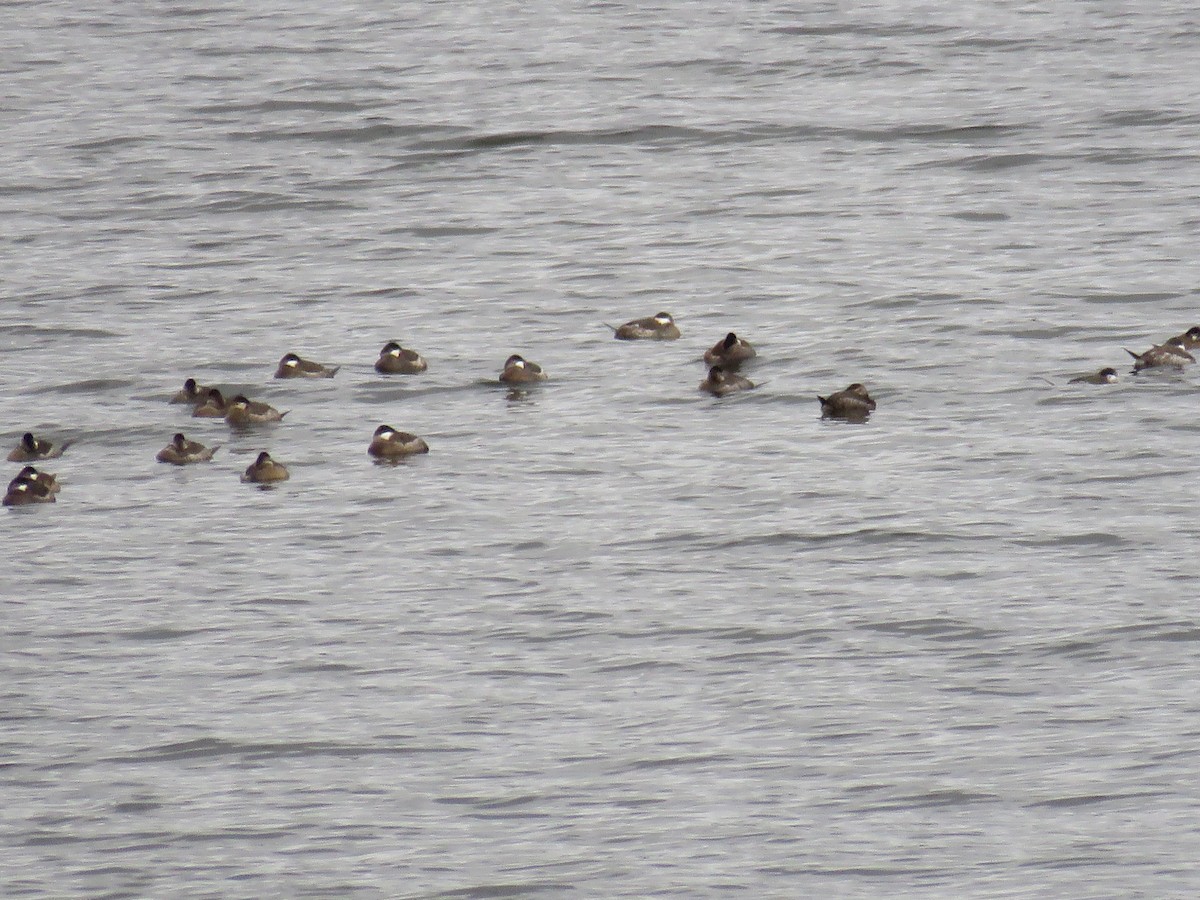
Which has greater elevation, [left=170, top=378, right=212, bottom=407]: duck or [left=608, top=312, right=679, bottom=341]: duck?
[left=608, top=312, right=679, bottom=341]: duck

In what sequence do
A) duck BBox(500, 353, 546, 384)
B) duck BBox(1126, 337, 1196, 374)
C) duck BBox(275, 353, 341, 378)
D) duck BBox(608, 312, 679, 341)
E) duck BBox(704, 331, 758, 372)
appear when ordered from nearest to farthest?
duck BBox(1126, 337, 1196, 374) < duck BBox(500, 353, 546, 384) < duck BBox(704, 331, 758, 372) < duck BBox(275, 353, 341, 378) < duck BBox(608, 312, 679, 341)

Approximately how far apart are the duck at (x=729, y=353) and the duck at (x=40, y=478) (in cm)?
707

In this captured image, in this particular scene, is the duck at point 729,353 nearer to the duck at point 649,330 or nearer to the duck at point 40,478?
the duck at point 649,330

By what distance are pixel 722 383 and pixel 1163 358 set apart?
4.31 meters

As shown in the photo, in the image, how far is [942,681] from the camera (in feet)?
55.0

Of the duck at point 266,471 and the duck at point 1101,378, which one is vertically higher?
the duck at point 1101,378

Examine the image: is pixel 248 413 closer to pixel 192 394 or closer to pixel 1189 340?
pixel 192 394

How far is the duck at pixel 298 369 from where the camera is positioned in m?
25.7

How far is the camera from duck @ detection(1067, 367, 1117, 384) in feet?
79.7

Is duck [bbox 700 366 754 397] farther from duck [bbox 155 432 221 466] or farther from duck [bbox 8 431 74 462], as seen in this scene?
duck [bbox 8 431 74 462]

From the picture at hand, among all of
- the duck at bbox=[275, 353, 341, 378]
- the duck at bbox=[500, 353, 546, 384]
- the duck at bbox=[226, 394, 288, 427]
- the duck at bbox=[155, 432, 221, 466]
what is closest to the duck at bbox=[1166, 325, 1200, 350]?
the duck at bbox=[500, 353, 546, 384]

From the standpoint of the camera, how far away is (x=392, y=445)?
2264cm

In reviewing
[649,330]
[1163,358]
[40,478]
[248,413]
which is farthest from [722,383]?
[40,478]

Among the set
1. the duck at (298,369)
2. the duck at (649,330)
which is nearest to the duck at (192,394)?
the duck at (298,369)
